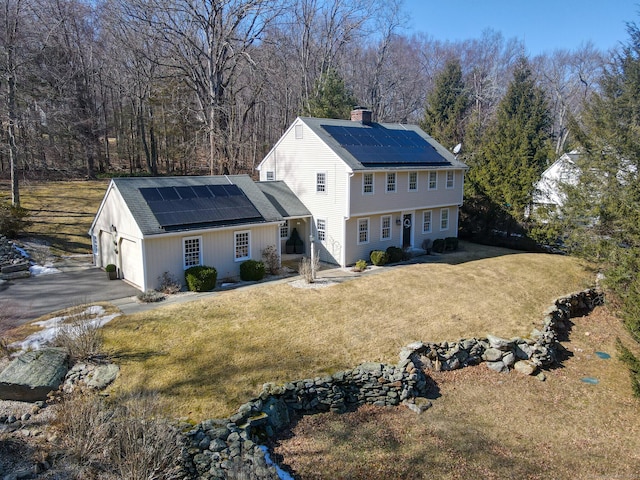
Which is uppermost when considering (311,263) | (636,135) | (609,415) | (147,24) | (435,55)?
(435,55)

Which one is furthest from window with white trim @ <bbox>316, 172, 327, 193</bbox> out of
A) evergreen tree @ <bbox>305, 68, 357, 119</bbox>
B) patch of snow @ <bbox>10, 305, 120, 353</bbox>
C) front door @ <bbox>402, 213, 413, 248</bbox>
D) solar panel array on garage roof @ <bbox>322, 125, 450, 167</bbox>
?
evergreen tree @ <bbox>305, 68, 357, 119</bbox>

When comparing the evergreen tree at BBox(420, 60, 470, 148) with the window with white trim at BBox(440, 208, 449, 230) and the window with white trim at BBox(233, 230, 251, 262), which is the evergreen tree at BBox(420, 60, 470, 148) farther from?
the window with white trim at BBox(233, 230, 251, 262)

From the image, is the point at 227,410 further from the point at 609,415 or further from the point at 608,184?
the point at 608,184

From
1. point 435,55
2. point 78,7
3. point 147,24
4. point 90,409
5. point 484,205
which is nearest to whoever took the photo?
point 90,409

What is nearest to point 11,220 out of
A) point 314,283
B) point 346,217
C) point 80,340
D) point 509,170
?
point 80,340

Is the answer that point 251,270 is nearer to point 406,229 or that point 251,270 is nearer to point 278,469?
point 406,229

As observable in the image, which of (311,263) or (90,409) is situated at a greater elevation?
(311,263)

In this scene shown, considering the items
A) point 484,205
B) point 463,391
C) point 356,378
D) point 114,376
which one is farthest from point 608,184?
point 114,376
